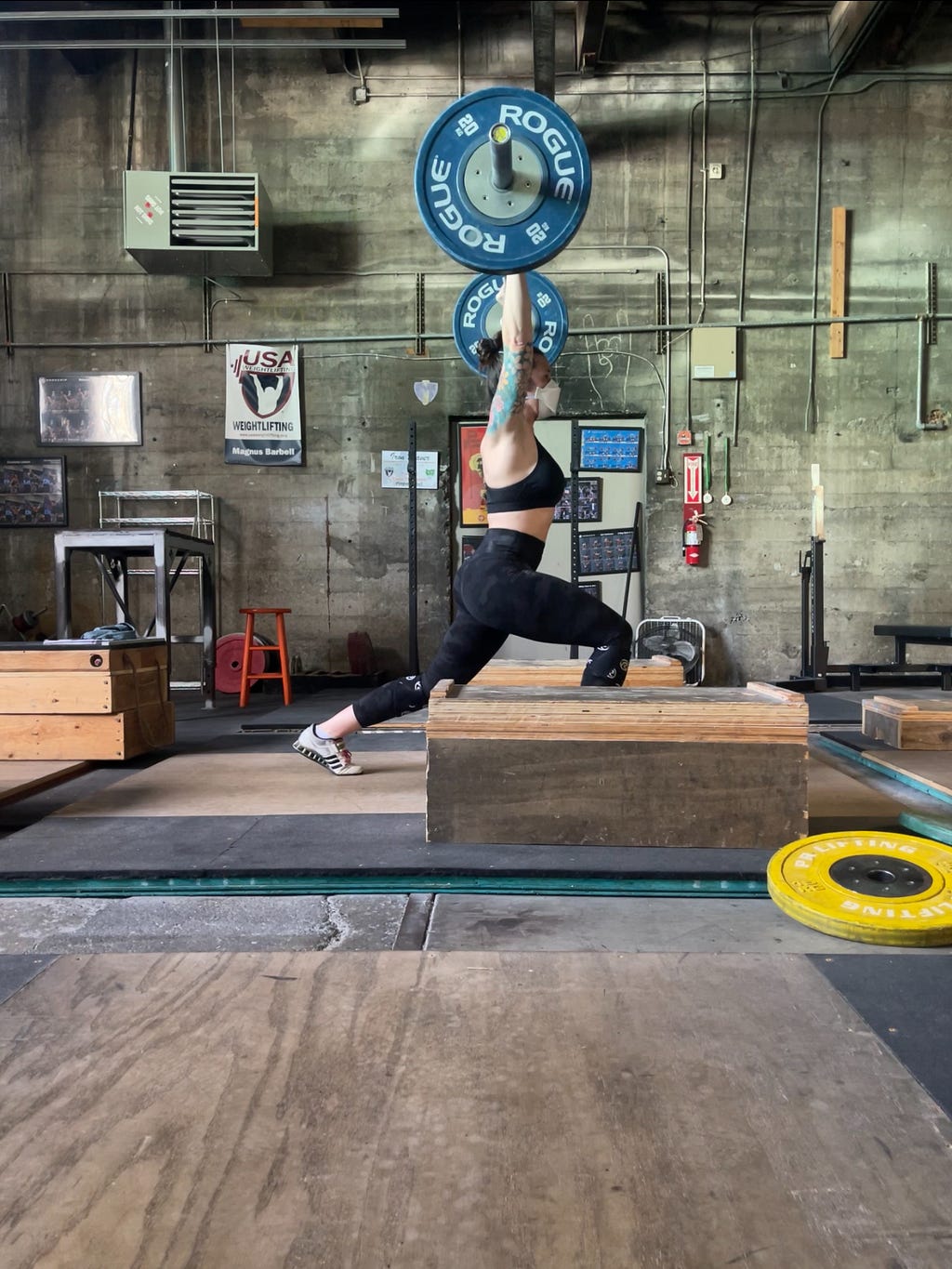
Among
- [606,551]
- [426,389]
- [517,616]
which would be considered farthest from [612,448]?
[517,616]

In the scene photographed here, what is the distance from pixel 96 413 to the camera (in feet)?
21.5

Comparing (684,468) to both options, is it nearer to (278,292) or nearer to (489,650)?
(278,292)

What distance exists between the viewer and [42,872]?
71.2 inches

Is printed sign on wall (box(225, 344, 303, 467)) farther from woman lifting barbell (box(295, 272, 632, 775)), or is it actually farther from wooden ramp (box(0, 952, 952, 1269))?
wooden ramp (box(0, 952, 952, 1269))

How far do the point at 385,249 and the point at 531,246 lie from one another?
177 inches

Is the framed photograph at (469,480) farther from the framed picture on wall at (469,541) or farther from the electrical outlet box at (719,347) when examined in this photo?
the electrical outlet box at (719,347)

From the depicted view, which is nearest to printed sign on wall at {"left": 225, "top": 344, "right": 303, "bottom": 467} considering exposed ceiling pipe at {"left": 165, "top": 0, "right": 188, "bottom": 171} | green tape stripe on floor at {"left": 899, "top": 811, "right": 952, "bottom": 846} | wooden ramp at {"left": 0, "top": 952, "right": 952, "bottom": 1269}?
exposed ceiling pipe at {"left": 165, "top": 0, "right": 188, "bottom": 171}

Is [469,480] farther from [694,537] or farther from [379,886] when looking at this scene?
[379,886]

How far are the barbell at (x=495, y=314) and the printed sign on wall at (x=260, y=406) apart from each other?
279 cm

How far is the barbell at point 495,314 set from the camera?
390cm

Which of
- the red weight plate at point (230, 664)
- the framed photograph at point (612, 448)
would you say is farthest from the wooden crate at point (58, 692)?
the framed photograph at point (612, 448)

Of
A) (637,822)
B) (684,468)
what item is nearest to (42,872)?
(637,822)

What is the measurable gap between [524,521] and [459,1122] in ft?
5.58

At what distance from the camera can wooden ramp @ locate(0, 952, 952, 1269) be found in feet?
2.25
